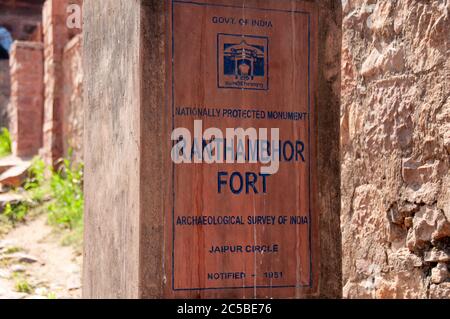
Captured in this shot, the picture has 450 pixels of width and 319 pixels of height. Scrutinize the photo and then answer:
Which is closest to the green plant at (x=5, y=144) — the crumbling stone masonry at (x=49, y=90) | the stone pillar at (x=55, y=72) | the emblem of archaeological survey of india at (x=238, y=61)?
the crumbling stone masonry at (x=49, y=90)

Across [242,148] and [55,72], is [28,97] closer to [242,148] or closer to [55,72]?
[55,72]

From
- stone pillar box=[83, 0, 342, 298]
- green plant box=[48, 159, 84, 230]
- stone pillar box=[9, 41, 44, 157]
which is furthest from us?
stone pillar box=[9, 41, 44, 157]

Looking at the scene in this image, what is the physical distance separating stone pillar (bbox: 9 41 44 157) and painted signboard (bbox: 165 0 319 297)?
9.28 m

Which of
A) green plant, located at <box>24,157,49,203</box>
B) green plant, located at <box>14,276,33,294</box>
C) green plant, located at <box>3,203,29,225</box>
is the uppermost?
green plant, located at <box>24,157,49,203</box>

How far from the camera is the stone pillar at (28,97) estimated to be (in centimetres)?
1130

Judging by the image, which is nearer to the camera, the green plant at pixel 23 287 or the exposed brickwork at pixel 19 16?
the green plant at pixel 23 287

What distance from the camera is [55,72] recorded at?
1016 cm

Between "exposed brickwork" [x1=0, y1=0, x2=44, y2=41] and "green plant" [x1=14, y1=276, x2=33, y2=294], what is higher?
"exposed brickwork" [x1=0, y1=0, x2=44, y2=41]

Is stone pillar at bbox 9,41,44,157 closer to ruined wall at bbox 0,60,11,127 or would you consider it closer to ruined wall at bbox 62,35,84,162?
ruined wall at bbox 62,35,84,162

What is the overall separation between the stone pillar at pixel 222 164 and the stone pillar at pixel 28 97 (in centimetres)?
893

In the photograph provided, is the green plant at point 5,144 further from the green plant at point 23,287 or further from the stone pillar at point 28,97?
the green plant at point 23,287

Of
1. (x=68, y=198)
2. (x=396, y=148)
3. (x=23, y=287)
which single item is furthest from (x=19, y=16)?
(x=396, y=148)

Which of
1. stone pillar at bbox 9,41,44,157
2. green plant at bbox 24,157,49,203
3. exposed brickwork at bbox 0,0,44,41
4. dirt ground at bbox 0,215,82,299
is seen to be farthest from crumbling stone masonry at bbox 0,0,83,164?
exposed brickwork at bbox 0,0,44,41

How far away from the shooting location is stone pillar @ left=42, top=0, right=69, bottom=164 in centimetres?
1003
